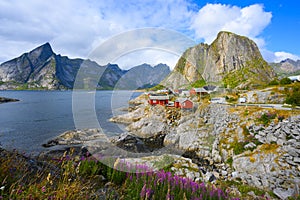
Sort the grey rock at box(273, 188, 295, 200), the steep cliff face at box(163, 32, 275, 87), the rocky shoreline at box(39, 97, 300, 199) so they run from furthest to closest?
1. the steep cliff face at box(163, 32, 275, 87)
2. the rocky shoreline at box(39, 97, 300, 199)
3. the grey rock at box(273, 188, 295, 200)

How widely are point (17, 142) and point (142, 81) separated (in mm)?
21094

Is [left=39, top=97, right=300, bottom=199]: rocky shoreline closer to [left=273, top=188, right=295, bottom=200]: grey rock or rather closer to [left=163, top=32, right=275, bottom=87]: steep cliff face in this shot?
[left=273, top=188, right=295, bottom=200]: grey rock

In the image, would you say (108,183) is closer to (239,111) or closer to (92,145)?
(92,145)

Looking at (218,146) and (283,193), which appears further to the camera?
(218,146)

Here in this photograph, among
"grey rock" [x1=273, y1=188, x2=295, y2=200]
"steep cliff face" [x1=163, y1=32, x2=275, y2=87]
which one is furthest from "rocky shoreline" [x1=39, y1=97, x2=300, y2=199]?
"steep cliff face" [x1=163, y1=32, x2=275, y2=87]

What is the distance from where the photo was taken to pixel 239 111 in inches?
899

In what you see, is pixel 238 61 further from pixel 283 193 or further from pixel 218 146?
pixel 283 193

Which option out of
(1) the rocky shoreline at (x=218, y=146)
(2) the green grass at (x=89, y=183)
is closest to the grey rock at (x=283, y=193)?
(1) the rocky shoreline at (x=218, y=146)

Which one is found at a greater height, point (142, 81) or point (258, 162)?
point (142, 81)

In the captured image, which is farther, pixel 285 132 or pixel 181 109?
pixel 181 109

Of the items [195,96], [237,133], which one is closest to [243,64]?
[195,96]

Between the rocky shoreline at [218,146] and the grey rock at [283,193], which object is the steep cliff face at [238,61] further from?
the grey rock at [283,193]

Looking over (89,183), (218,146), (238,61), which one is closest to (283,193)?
(218,146)

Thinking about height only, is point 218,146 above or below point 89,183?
below
